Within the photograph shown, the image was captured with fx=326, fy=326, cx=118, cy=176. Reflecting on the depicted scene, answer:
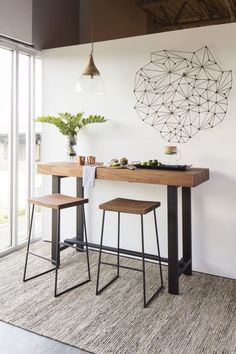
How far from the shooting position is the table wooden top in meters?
2.57

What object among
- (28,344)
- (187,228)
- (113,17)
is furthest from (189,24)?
(28,344)

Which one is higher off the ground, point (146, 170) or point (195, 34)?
point (195, 34)

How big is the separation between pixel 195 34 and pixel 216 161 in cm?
121

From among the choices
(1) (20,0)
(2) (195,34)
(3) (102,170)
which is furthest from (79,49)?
(3) (102,170)

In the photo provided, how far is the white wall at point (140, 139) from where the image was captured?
2986 mm

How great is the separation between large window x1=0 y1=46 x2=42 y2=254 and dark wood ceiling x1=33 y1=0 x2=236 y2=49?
35cm

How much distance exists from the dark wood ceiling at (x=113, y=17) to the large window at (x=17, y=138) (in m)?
0.35

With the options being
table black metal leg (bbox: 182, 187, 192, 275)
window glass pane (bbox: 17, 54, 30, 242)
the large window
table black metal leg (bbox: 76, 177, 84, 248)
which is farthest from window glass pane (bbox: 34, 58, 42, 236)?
table black metal leg (bbox: 182, 187, 192, 275)

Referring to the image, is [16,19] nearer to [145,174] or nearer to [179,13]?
[145,174]

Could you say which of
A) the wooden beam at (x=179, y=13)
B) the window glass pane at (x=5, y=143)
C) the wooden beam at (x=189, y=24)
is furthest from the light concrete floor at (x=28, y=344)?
the wooden beam at (x=179, y=13)

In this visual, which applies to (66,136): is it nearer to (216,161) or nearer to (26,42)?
(26,42)

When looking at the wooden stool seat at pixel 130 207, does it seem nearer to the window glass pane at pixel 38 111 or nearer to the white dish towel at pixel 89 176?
the white dish towel at pixel 89 176

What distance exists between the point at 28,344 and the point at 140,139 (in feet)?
6.93

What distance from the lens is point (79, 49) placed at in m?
3.66
